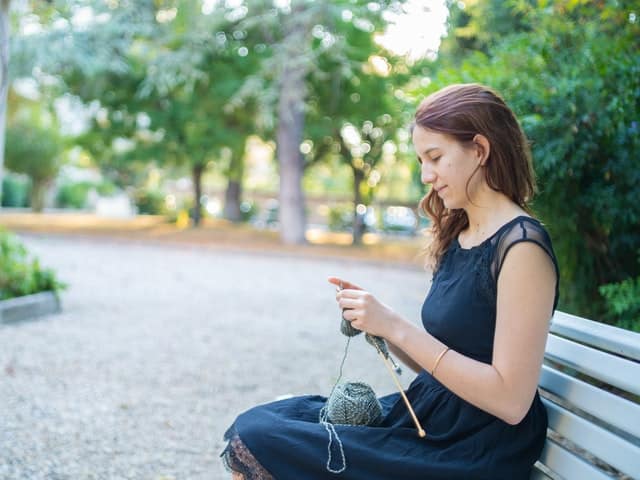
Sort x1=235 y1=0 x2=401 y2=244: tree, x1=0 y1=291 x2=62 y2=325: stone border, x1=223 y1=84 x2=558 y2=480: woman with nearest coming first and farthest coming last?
x1=223 y1=84 x2=558 y2=480: woman → x1=0 y1=291 x2=62 y2=325: stone border → x1=235 y1=0 x2=401 y2=244: tree

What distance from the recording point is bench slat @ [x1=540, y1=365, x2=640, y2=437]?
4.95ft

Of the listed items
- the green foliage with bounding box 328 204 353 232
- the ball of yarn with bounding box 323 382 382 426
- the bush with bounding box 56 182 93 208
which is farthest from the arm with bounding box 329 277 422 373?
the bush with bounding box 56 182 93 208

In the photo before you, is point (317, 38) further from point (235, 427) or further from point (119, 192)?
point (119, 192)

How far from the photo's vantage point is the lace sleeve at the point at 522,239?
64.6 inches

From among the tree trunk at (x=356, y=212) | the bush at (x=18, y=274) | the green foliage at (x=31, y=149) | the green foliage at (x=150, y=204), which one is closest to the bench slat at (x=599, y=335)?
the bush at (x=18, y=274)

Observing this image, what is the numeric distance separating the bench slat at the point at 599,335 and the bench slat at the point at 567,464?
282 millimetres

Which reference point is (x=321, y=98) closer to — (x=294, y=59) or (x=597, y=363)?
(x=294, y=59)

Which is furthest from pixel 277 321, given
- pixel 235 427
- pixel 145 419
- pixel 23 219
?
pixel 23 219

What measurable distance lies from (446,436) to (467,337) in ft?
0.86

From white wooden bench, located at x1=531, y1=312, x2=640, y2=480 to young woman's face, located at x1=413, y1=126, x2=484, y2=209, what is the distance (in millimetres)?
485

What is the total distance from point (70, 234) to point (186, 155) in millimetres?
4084

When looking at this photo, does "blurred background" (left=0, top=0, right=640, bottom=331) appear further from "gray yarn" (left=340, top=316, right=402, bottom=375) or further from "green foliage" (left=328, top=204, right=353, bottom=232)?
"gray yarn" (left=340, top=316, right=402, bottom=375)

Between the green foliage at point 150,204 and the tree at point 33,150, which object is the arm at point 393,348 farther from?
the green foliage at point 150,204

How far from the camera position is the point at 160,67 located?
53.6 ft
